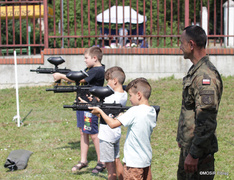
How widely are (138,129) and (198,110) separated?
83 cm

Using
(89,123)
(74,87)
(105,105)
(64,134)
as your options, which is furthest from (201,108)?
(64,134)

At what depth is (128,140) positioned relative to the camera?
12.3 ft

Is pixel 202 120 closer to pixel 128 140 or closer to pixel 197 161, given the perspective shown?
pixel 197 161

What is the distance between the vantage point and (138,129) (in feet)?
12.0

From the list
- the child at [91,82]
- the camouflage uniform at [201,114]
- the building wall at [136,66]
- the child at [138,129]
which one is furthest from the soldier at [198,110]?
the building wall at [136,66]

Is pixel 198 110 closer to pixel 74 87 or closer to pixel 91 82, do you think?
pixel 74 87

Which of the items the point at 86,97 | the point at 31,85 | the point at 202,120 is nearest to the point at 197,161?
the point at 202,120

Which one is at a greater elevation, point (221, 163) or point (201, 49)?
point (201, 49)

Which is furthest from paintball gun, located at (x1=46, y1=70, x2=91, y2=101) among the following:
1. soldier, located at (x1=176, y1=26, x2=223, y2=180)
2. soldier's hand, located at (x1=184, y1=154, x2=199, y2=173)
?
soldier's hand, located at (x1=184, y1=154, x2=199, y2=173)

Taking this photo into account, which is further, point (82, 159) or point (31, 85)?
point (31, 85)

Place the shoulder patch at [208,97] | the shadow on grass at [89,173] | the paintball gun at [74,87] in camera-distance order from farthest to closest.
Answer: the shadow on grass at [89,173], the paintball gun at [74,87], the shoulder patch at [208,97]

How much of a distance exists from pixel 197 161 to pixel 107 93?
1.12 meters

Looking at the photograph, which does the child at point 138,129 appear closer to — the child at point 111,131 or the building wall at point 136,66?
the child at point 111,131

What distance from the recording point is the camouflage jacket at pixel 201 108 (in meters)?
2.97
